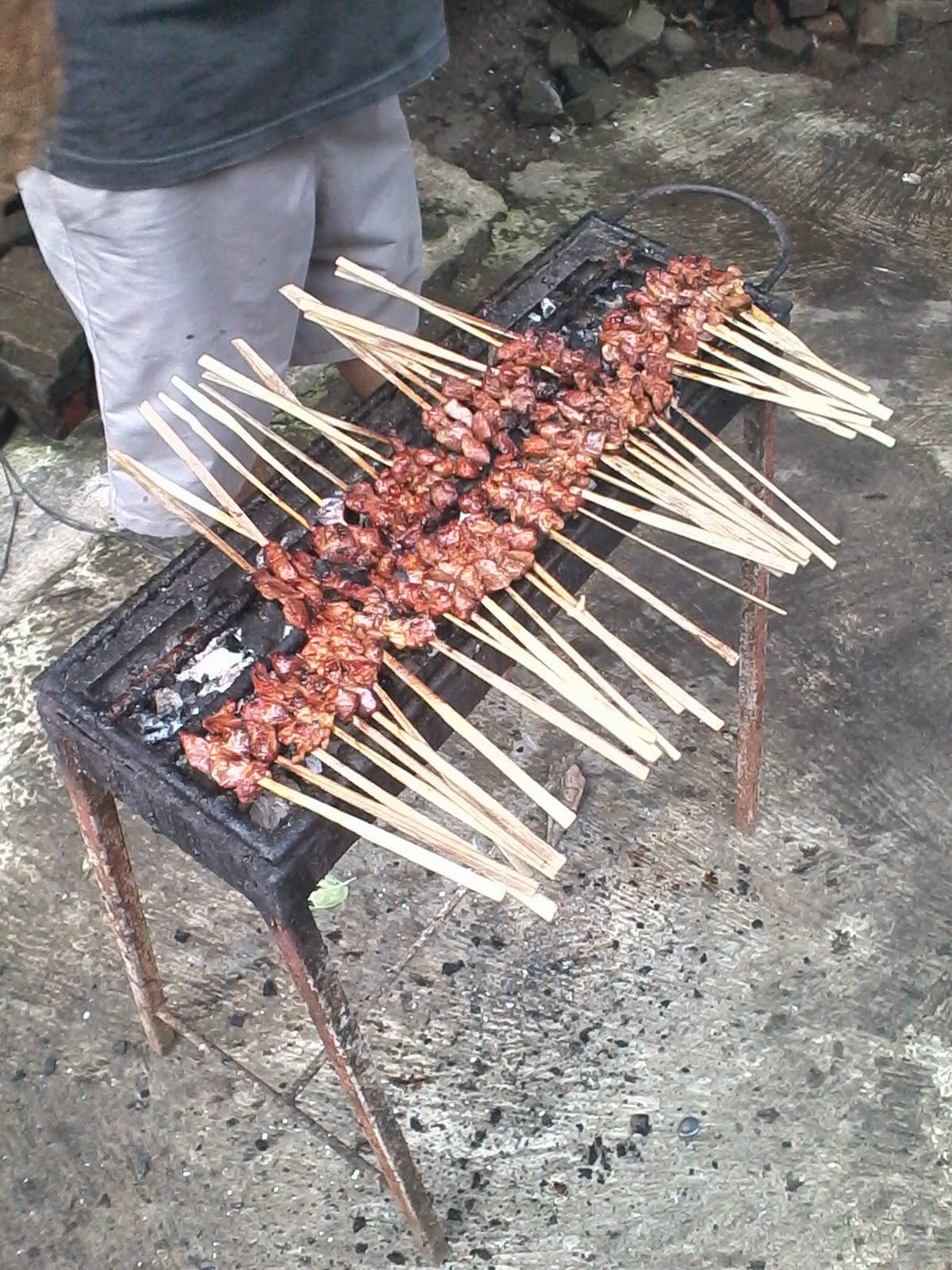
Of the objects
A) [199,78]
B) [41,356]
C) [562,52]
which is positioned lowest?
[41,356]

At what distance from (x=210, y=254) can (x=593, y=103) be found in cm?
379

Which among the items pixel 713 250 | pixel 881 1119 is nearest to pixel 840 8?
pixel 713 250

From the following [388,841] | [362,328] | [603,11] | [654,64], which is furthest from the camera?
[654,64]

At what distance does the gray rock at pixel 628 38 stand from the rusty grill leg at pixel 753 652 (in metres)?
3.88

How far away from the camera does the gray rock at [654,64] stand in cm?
629

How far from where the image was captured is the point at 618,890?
313 cm

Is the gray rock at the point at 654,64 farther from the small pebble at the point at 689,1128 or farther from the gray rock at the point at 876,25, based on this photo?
the small pebble at the point at 689,1128

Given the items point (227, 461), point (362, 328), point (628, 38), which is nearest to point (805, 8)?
point (628, 38)

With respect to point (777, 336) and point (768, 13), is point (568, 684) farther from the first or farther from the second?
point (768, 13)

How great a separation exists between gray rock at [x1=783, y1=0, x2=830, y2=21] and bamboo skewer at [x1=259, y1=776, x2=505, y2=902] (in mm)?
6187

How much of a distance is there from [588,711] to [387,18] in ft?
6.64

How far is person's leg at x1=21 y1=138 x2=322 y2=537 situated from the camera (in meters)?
2.79

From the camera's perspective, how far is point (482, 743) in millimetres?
1797

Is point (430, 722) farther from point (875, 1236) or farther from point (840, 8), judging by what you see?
point (840, 8)
